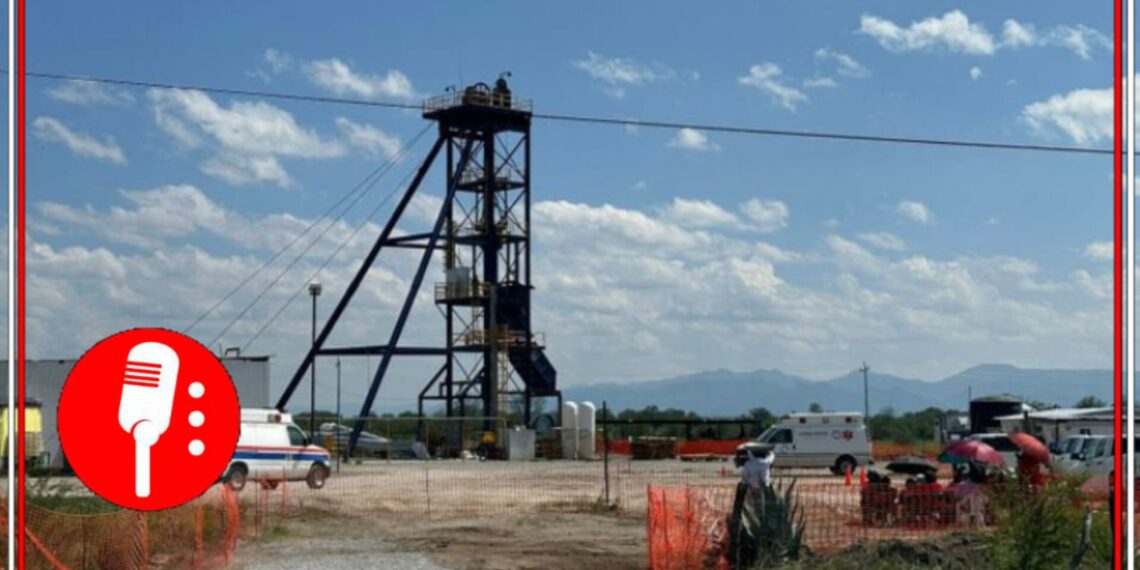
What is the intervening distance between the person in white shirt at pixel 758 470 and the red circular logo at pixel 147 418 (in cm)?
1199

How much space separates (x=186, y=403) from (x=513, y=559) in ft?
49.1

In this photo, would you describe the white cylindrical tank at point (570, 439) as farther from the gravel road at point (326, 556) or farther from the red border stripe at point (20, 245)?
the red border stripe at point (20, 245)

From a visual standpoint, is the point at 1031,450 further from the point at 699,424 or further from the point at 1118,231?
the point at 699,424

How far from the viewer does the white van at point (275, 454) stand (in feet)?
131

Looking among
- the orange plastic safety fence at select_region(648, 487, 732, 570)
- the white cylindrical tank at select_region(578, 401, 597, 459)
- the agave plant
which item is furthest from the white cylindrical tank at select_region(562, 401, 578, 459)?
the agave plant

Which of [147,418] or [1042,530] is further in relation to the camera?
[1042,530]

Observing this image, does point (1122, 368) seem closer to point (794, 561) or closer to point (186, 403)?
point (186, 403)

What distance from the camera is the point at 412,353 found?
76438 mm

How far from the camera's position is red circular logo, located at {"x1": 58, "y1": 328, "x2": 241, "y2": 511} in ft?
19.5

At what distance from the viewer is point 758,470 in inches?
703

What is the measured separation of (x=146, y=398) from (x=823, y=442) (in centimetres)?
4764

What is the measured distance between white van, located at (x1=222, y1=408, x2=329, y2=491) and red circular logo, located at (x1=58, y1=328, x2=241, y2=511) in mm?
33932

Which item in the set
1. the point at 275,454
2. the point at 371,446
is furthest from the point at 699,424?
the point at 275,454

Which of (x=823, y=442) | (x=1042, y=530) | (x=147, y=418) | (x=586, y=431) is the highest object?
(x=147, y=418)
